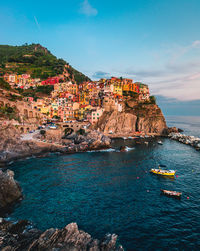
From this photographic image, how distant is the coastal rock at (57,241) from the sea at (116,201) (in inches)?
151

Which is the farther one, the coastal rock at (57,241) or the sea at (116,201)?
the sea at (116,201)

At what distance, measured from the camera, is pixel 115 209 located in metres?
25.3

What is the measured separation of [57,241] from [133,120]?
91.2m

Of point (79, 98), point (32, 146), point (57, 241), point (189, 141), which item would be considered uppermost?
point (79, 98)

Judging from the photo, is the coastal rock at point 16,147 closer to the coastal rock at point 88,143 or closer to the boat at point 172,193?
the coastal rock at point 88,143

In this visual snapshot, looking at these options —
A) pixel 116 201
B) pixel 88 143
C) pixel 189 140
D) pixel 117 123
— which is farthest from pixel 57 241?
pixel 117 123

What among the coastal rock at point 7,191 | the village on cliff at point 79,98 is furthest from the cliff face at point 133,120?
the coastal rock at point 7,191

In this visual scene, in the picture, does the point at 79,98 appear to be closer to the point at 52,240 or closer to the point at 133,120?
the point at 133,120

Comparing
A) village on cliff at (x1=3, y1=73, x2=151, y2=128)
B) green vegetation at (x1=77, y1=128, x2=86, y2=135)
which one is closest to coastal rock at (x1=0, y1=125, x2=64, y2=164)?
green vegetation at (x1=77, y1=128, x2=86, y2=135)

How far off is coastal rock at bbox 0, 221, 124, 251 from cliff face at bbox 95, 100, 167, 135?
76.2 metres

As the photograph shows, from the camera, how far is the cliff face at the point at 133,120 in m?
95.0

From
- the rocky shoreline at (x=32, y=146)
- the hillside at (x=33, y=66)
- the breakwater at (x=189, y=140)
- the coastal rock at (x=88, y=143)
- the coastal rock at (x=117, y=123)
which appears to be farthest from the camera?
the hillside at (x=33, y=66)

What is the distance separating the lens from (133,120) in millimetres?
101562

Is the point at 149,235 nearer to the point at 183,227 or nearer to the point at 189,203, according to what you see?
the point at 183,227
